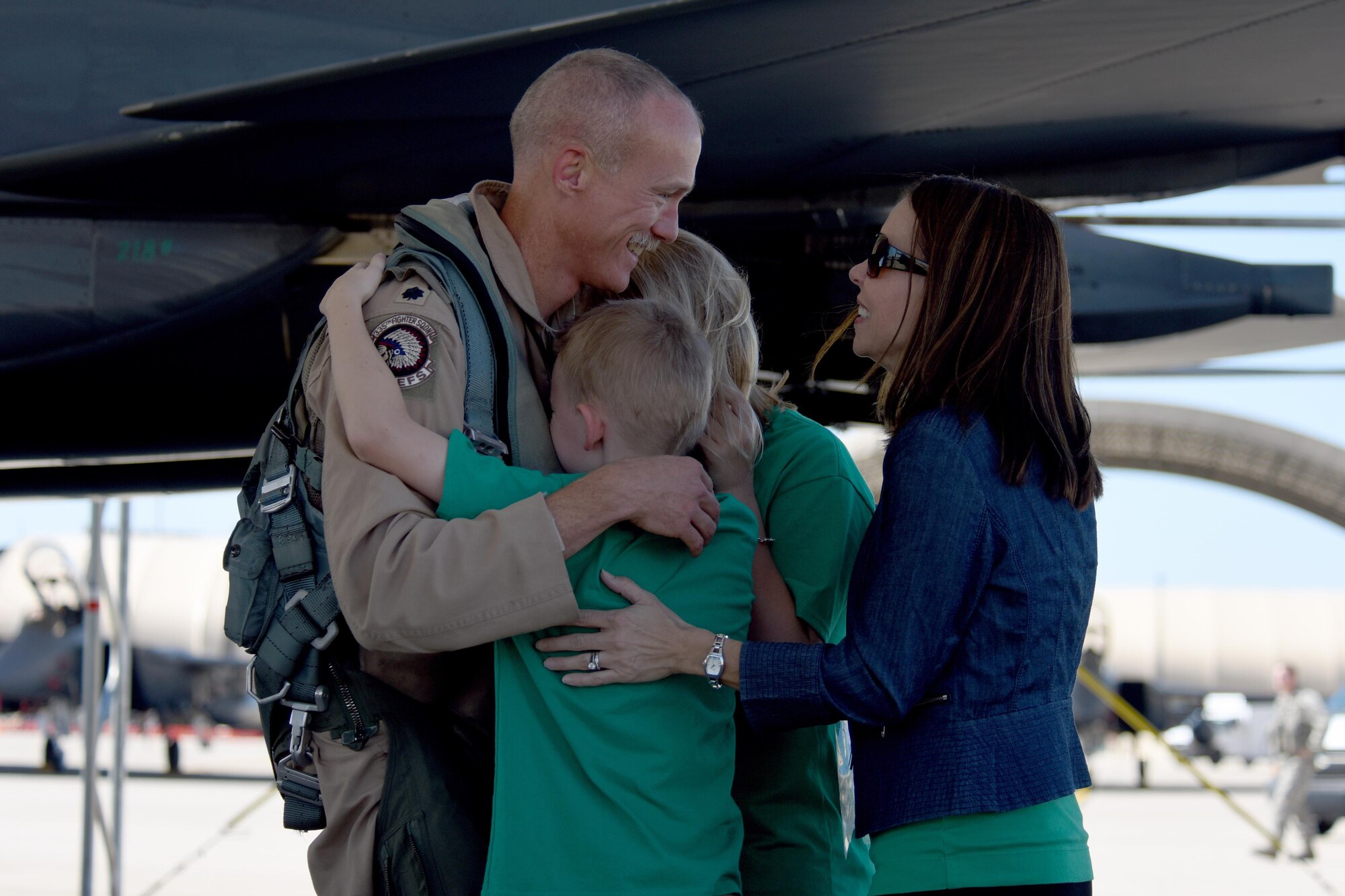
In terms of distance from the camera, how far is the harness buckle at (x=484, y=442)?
1967 mm

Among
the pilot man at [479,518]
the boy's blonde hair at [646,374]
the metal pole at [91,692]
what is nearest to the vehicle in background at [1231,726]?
the metal pole at [91,692]

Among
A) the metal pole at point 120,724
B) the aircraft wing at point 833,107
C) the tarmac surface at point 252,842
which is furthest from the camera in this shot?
the tarmac surface at point 252,842

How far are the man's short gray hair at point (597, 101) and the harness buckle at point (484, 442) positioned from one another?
0.58 metres

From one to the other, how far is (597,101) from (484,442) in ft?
2.23

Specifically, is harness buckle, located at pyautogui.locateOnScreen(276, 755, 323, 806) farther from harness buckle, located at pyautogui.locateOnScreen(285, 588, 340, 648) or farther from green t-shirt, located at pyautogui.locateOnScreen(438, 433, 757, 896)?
green t-shirt, located at pyautogui.locateOnScreen(438, 433, 757, 896)

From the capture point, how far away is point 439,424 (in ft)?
6.43

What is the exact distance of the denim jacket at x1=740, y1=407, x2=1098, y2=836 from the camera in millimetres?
1847

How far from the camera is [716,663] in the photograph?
6.22 ft

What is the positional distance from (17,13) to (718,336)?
3968 mm

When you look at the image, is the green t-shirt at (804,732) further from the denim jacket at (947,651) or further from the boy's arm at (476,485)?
the boy's arm at (476,485)

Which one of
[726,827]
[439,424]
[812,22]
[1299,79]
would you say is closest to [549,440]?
[439,424]

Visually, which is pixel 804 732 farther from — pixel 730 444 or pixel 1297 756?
pixel 1297 756

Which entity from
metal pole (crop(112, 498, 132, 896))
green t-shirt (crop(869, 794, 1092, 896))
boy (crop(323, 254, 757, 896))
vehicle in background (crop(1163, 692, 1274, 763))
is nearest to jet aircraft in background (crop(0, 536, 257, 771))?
metal pole (crop(112, 498, 132, 896))

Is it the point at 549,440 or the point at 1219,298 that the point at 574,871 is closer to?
the point at 549,440
